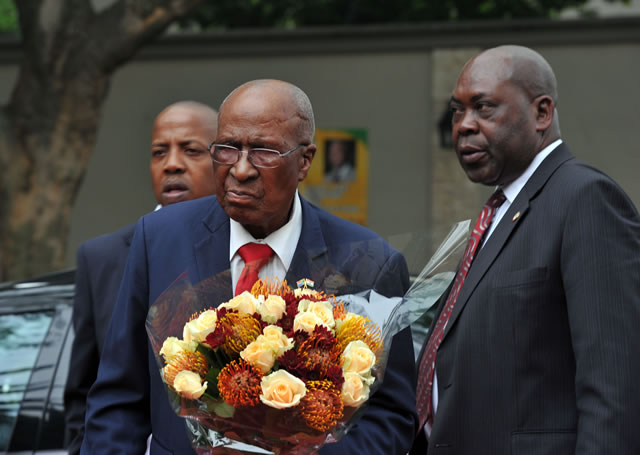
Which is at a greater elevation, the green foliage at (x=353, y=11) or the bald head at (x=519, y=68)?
the green foliage at (x=353, y=11)

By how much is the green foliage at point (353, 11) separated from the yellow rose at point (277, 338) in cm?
1207

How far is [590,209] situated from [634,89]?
9351 mm

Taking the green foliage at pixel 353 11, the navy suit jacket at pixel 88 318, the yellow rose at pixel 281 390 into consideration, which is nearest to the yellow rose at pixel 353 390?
the yellow rose at pixel 281 390

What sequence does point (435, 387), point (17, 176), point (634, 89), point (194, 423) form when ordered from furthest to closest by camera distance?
point (634, 89), point (17, 176), point (435, 387), point (194, 423)

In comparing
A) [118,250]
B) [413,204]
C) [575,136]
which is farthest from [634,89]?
[118,250]

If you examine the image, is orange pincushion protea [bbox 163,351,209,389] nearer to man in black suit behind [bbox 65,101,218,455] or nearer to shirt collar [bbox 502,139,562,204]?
shirt collar [bbox 502,139,562,204]

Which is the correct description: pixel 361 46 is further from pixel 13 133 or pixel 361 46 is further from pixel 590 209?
pixel 590 209

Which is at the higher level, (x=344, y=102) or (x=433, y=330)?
(x=344, y=102)

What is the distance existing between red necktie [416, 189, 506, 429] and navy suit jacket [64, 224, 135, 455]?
1254mm

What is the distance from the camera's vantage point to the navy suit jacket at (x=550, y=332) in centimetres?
213

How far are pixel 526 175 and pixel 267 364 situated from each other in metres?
1.26

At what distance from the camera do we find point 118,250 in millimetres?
3328

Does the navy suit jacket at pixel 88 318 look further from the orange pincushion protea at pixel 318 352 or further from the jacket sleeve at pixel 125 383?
the orange pincushion protea at pixel 318 352

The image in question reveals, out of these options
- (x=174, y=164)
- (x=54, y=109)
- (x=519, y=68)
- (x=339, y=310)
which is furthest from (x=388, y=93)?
(x=339, y=310)
